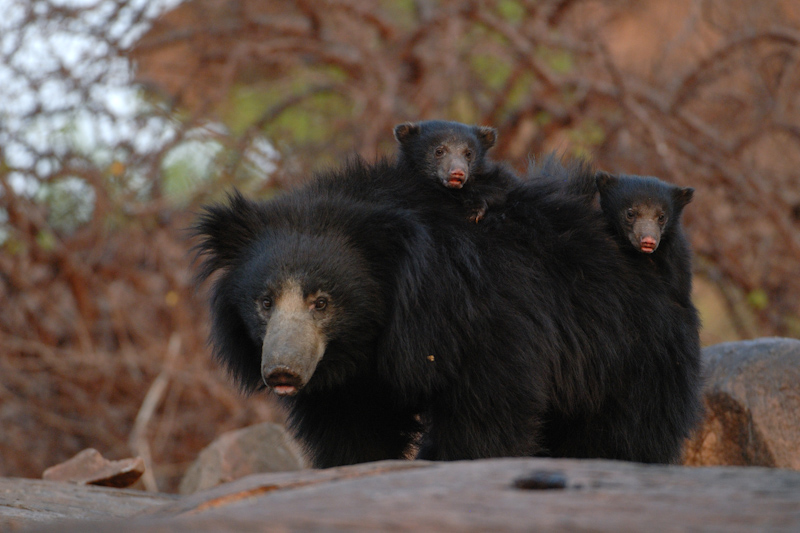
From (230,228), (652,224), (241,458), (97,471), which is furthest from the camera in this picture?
(241,458)

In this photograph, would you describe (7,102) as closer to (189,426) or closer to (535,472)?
(189,426)

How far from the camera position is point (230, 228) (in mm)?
3377

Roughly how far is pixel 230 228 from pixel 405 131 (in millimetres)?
1098

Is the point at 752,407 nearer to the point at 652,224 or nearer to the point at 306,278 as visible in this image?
the point at 652,224

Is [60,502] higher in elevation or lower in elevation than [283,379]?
lower

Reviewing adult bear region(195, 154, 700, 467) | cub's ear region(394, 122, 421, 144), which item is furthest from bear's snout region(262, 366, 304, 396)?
cub's ear region(394, 122, 421, 144)

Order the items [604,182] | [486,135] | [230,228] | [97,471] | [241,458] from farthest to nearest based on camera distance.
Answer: [241,458] < [97,471] < [486,135] < [604,182] < [230,228]

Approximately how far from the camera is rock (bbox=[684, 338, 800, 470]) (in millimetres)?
4031

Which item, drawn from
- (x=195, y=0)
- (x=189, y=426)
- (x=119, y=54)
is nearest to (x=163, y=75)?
(x=195, y=0)

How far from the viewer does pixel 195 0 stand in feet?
24.6

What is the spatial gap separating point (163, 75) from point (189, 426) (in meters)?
3.33

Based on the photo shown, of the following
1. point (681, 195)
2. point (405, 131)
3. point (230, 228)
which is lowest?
point (230, 228)

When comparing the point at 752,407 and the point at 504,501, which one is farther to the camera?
the point at 752,407

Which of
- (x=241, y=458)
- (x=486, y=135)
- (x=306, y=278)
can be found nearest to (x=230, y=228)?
(x=306, y=278)
